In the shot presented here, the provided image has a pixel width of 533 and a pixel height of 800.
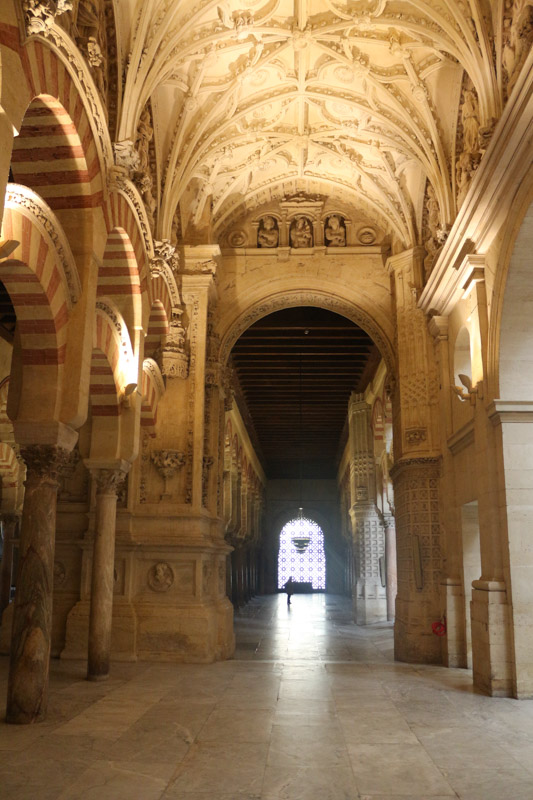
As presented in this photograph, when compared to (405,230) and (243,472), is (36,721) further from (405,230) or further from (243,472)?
(243,472)

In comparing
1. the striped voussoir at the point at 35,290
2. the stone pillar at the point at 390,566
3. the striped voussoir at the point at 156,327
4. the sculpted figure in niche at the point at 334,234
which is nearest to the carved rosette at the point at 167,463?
the striped voussoir at the point at 156,327

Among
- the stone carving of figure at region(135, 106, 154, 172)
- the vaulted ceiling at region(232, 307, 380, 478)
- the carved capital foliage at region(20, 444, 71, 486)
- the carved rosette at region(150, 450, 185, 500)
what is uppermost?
the stone carving of figure at region(135, 106, 154, 172)

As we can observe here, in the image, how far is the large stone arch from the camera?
12.8 m

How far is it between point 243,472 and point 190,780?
63.6ft

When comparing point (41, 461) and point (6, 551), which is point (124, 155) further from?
point (6, 551)

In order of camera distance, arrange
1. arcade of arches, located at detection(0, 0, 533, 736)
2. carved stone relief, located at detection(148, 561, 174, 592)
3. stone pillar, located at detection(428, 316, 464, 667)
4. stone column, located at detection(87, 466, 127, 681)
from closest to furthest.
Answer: arcade of arches, located at detection(0, 0, 533, 736) < stone column, located at detection(87, 466, 127, 681) < stone pillar, located at detection(428, 316, 464, 667) < carved stone relief, located at detection(148, 561, 174, 592)

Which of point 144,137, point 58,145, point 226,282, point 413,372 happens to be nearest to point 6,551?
point 226,282

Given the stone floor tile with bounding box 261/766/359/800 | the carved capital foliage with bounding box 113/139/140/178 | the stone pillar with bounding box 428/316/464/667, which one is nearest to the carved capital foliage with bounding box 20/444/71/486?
the carved capital foliage with bounding box 113/139/140/178

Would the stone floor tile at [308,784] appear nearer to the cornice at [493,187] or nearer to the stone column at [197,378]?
the cornice at [493,187]

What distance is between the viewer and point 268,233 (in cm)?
1329

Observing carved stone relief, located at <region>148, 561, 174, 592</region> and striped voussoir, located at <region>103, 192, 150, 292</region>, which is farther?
carved stone relief, located at <region>148, 561, 174, 592</region>

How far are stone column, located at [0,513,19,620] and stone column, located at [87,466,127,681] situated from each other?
6.88 meters

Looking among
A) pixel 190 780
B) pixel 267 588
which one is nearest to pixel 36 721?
pixel 190 780

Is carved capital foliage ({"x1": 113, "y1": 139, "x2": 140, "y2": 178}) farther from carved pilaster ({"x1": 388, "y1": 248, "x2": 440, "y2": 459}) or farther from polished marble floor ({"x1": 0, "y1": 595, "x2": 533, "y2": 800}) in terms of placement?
carved pilaster ({"x1": 388, "y1": 248, "x2": 440, "y2": 459})
